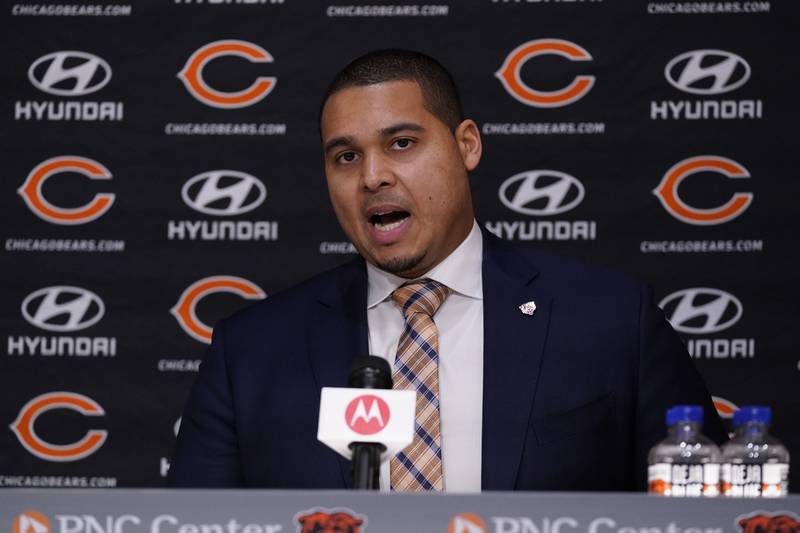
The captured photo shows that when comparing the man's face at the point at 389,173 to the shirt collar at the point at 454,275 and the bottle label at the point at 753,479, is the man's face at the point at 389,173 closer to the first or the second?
the shirt collar at the point at 454,275

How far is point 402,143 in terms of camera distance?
231cm

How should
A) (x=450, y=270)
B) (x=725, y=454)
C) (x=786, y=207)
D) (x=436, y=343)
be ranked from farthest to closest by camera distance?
(x=786, y=207)
(x=450, y=270)
(x=436, y=343)
(x=725, y=454)

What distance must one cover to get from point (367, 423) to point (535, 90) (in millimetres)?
2420

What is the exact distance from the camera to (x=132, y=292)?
3.71 meters

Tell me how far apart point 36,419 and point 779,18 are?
254 cm

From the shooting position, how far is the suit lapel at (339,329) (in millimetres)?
2301

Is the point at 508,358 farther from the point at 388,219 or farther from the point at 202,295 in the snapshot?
the point at 202,295

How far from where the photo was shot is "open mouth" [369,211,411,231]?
7.50ft

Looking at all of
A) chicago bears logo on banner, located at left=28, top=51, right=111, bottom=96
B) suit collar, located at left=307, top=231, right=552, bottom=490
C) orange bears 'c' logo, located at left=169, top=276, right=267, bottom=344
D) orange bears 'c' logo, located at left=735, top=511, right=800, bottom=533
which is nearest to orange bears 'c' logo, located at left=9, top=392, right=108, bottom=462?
orange bears 'c' logo, located at left=169, top=276, right=267, bottom=344

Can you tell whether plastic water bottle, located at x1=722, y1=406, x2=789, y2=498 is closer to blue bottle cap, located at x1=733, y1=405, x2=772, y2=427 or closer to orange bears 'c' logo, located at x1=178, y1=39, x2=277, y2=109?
blue bottle cap, located at x1=733, y1=405, x2=772, y2=427

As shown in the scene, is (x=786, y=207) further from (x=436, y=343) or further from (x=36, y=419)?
(x=36, y=419)

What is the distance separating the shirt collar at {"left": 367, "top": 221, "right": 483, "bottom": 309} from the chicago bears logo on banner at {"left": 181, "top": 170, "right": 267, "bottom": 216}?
1.36 meters

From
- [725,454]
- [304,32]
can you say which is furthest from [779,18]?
[725,454]

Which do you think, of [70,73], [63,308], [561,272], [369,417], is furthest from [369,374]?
[70,73]
